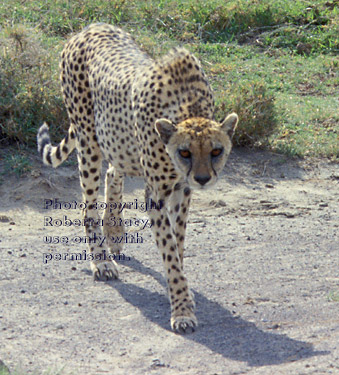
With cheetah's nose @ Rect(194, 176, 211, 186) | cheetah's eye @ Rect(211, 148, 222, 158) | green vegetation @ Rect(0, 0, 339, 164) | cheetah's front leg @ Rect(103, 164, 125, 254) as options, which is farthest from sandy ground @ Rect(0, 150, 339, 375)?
cheetah's eye @ Rect(211, 148, 222, 158)

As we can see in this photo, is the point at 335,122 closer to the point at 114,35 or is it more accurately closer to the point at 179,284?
the point at 114,35

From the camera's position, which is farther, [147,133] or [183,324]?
[147,133]

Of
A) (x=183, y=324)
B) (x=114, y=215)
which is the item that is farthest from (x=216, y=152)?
(x=114, y=215)

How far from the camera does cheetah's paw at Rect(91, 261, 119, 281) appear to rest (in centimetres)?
496

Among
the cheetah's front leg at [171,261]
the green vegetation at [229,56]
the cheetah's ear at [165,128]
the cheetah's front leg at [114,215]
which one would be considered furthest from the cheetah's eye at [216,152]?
the green vegetation at [229,56]

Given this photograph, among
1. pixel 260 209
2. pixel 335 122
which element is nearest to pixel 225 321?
pixel 260 209

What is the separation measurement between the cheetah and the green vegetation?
1464mm

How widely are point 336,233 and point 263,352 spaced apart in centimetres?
197

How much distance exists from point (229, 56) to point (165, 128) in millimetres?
5025

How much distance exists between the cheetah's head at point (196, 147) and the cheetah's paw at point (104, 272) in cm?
108

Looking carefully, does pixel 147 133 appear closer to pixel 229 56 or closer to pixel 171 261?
pixel 171 261

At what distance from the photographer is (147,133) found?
14.5 feet

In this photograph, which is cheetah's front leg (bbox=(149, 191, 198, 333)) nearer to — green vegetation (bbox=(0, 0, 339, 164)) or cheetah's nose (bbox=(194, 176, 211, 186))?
cheetah's nose (bbox=(194, 176, 211, 186))

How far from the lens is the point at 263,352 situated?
397 centimetres
